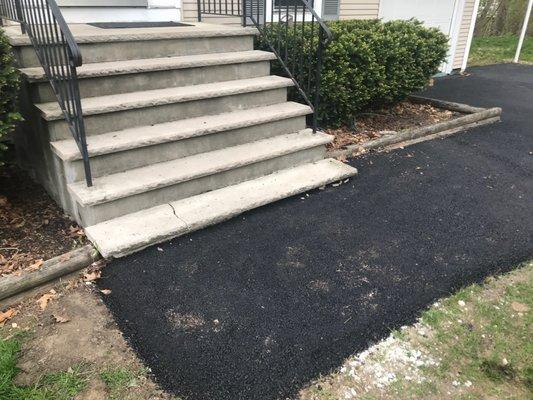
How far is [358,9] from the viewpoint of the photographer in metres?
7.16

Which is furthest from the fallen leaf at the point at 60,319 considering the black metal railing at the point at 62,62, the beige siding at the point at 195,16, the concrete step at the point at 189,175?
the beige siding at the point at 195,16

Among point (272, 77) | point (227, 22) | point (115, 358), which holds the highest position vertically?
point (227, 22)

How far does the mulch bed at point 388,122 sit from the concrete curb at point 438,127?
0.28ft

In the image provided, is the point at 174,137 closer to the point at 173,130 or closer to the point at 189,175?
the point at 173,130

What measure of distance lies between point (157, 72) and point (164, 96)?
0.29m

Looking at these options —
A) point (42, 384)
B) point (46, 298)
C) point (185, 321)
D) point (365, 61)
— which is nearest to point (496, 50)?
point (365, 61)

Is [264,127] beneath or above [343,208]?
above

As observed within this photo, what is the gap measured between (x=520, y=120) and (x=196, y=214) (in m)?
4.65

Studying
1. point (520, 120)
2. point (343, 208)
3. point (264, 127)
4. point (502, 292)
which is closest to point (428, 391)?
point (502, 292)

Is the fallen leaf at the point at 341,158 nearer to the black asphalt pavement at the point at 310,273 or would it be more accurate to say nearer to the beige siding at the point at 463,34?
the black asphalt pavement at the point at 310,273

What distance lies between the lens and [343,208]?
3.54 m

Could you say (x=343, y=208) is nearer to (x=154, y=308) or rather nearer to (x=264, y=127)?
(x=264, y=127)

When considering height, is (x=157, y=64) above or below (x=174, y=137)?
above

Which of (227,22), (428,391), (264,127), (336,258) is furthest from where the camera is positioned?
(227,22)
